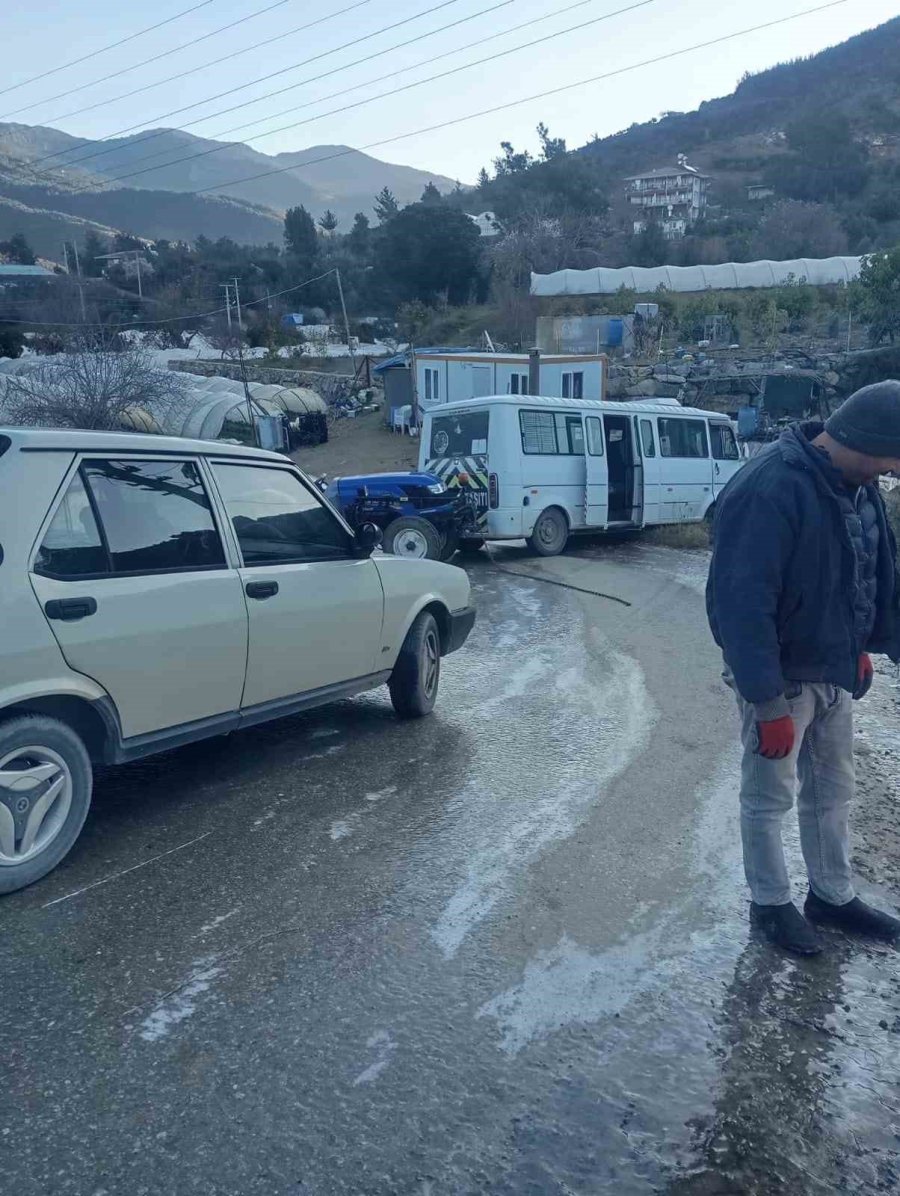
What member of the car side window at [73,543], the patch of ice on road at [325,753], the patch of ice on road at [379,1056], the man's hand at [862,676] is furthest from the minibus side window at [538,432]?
the patch of ice on road at [379,1056]

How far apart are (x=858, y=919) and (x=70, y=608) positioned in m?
3.15

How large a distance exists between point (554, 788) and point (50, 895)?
246cm

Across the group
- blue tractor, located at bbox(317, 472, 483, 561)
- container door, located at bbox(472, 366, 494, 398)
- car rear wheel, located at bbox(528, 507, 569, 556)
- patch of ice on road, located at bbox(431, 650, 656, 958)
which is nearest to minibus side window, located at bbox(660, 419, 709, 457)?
car rear wheel, located at bbox(528, 507, 569, 556)

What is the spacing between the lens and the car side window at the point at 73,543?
3.83 metres

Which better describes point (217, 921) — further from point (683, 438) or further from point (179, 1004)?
point (683, 438)

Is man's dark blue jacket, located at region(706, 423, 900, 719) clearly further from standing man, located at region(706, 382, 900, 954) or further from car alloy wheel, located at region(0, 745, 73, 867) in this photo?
car alloy wheel, located at region(0, 745, 73, 867)

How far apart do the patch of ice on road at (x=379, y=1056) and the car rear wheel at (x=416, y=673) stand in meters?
3.20

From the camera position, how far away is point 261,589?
15.5 ft

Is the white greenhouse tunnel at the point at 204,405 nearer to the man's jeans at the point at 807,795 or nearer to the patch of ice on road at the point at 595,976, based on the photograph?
the patch of ice on road at the point at 595,976

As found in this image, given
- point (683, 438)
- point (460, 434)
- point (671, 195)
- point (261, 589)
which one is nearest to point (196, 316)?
point (671, 195)

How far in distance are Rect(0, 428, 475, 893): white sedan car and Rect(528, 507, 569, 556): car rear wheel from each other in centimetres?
896

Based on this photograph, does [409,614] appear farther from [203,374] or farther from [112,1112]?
[203,374]

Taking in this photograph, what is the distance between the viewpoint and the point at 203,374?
159 ft

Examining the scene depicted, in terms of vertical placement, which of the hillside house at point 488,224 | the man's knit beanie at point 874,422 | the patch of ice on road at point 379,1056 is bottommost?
the patch of ice on road at point 379,1056
